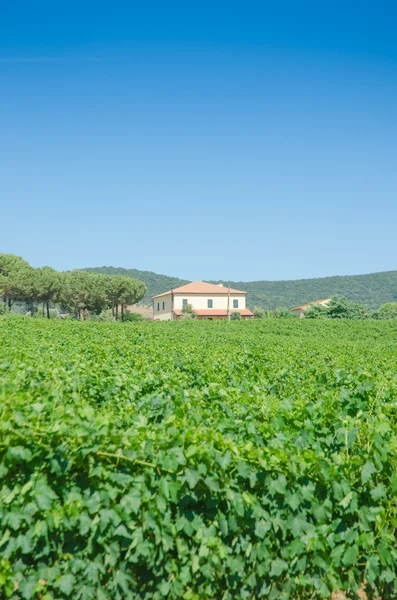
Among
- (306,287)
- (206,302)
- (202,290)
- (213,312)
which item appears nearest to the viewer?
(213,312)

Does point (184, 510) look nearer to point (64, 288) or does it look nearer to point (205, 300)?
point (64, 288)

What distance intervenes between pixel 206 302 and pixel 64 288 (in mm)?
21106

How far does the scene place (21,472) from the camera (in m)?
3.49

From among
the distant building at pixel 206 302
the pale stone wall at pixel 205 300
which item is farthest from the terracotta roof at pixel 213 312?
the pale stone wall at pixel 205 300

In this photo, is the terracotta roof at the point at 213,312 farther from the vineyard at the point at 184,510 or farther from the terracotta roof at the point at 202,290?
the vineyard at the point at 184,510

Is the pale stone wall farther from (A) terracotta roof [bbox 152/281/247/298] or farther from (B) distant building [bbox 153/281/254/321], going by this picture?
(A) terracotta roof [bbox 152/281/247/298]

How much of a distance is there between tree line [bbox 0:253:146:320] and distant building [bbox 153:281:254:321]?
5.35 meters

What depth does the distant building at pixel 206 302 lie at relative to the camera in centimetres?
7450

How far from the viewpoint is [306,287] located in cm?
15575

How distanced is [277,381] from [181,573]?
388cm

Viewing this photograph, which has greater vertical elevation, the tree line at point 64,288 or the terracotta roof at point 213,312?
the tree line at point 64,288

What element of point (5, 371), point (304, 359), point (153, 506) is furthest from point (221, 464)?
point (304, 359)

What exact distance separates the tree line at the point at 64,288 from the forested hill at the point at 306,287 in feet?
239

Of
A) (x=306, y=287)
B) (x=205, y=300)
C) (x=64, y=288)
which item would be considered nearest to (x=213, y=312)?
(x=205, y=300)
